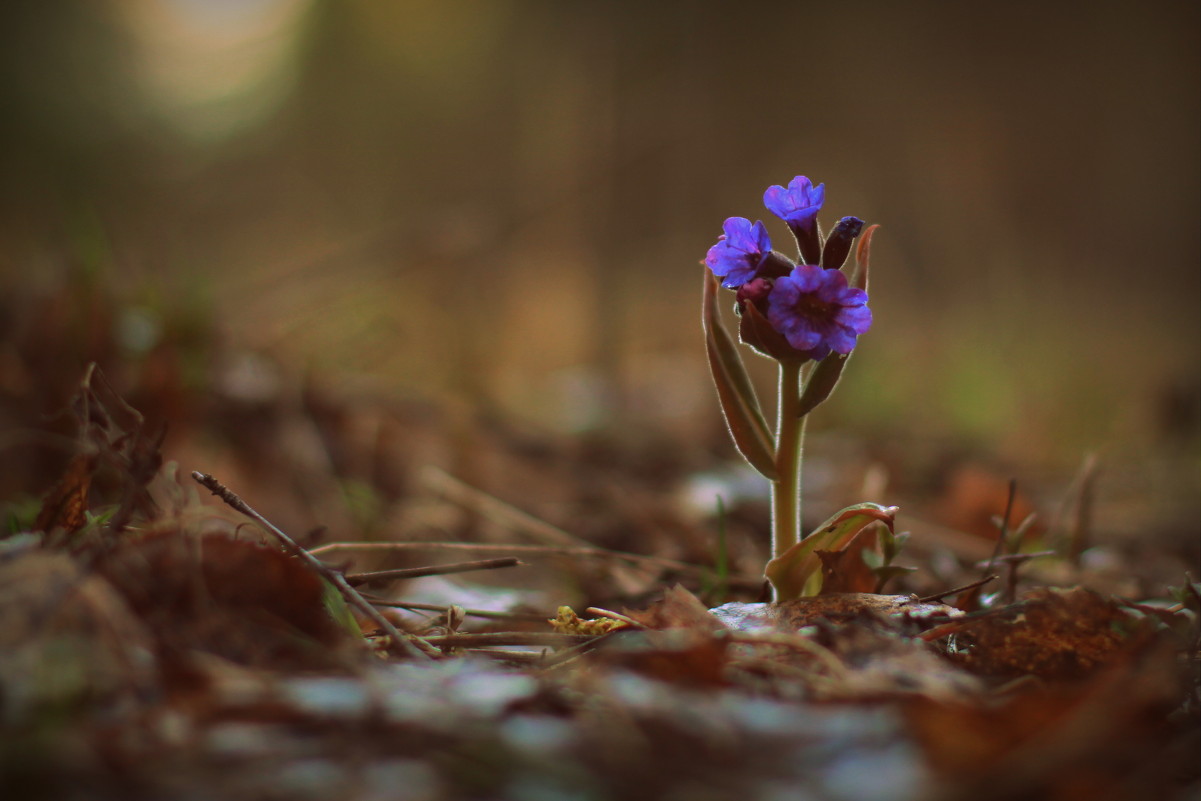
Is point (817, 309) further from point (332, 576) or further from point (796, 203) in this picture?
point (332, 576)

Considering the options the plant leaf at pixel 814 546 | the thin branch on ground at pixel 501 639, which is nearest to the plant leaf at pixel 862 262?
the plant leaf at pixel 814 546

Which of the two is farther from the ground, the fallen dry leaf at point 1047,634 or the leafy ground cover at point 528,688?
the leafy ground cover at point 528,688

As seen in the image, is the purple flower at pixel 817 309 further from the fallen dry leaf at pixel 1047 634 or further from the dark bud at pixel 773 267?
the fallen dry leaf at pixel 1047 634

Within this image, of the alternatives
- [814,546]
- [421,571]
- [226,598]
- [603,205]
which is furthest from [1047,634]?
[603,205]

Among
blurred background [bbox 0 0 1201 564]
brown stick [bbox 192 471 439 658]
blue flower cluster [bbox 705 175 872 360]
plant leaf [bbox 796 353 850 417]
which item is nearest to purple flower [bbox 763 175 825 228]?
blue flower cluster [bbox 705 175 872 360]

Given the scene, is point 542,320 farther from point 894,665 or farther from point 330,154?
point 894,665

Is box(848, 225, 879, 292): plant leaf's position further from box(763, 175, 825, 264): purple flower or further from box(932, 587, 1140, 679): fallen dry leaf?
box(932, 587, 1140, 679): fallen dry leaf

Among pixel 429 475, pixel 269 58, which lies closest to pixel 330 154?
pixel 269 58
